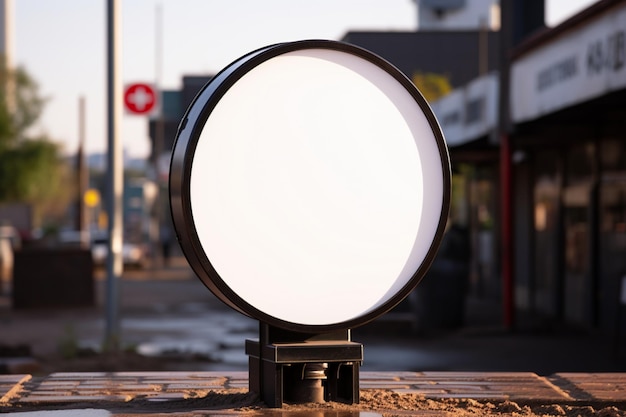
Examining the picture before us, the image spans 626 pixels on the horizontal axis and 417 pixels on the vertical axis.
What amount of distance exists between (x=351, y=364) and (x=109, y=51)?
1040 cm

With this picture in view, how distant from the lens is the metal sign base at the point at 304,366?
4.20 meters

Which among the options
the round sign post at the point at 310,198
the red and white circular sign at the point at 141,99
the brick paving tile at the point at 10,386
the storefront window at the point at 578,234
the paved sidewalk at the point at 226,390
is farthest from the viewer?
the red and white circular sign at the point at 141,99

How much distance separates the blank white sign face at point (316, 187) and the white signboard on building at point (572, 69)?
27.9 feet

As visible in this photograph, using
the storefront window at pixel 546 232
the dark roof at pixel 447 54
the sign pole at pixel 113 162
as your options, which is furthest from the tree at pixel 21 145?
the sign pole at pixel 113 162

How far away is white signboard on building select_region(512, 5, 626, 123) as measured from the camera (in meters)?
12.7

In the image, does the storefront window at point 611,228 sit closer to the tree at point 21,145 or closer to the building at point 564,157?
the building at point 564,157

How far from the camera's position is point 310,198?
4.25 m

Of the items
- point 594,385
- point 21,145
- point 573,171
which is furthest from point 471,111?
point 21,145

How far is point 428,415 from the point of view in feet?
13.5

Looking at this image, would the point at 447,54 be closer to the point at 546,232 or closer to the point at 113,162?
the point at 546,232

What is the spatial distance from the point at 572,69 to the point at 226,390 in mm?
10432

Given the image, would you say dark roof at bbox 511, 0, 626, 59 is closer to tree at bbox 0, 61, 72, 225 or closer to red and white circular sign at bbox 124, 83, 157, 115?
red and white circular sign at bbox 124, 83, 157, 115

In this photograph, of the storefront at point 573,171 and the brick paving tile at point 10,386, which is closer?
the brick paving tile at point 10,386

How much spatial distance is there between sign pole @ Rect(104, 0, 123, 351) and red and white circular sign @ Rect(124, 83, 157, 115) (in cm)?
1085
